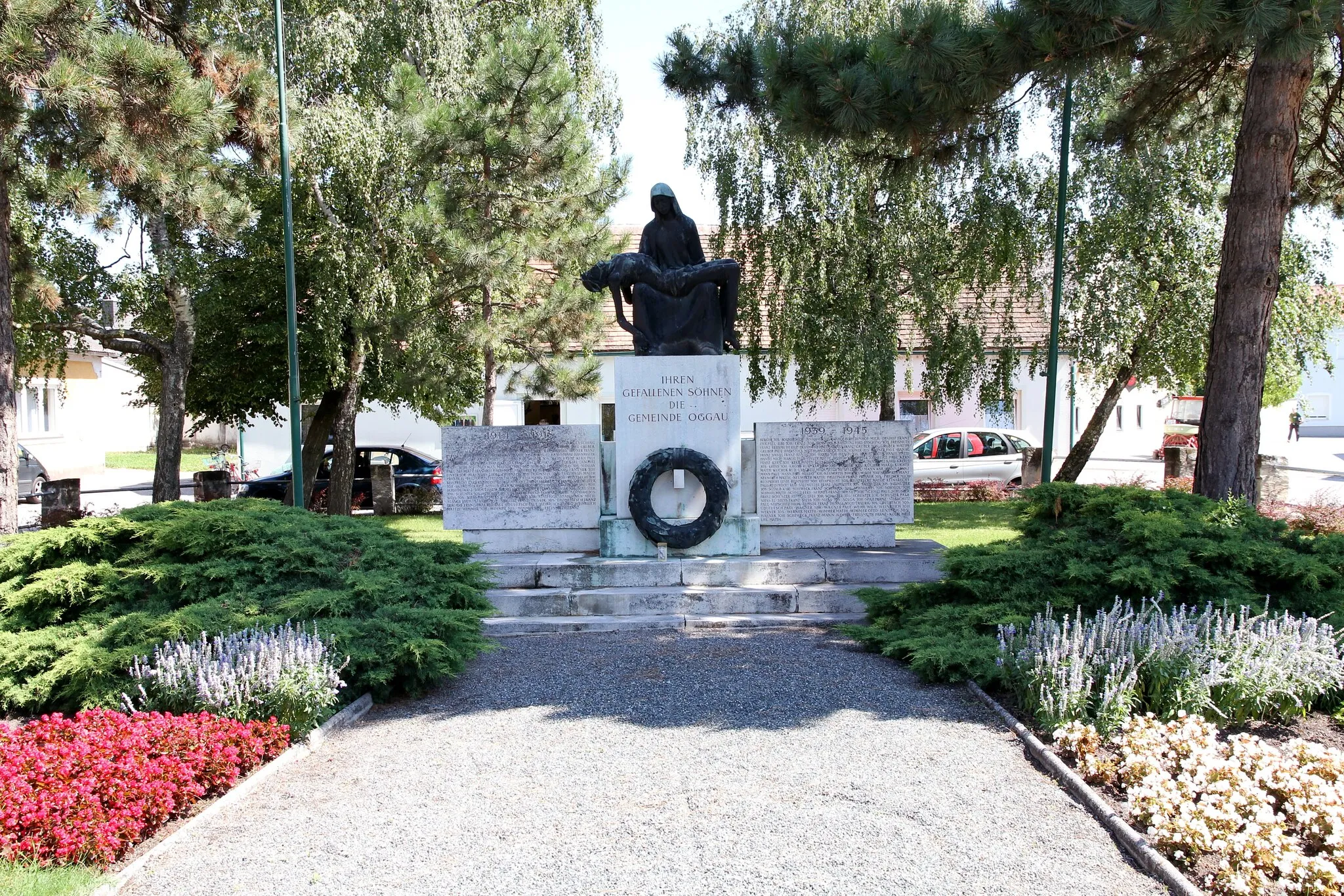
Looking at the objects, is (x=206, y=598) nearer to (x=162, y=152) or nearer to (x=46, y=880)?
(x=46, y=880)

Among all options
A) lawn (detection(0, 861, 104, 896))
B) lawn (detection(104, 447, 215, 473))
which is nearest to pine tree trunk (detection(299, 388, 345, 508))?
lawn (detection(104, 447, 215, 473))

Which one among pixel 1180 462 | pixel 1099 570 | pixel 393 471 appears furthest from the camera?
pixel 393 471

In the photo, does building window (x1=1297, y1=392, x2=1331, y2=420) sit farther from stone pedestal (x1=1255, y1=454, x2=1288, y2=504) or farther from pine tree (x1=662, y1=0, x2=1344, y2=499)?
pine tree (x1=662, y1=0, x2=1344, y2=499)

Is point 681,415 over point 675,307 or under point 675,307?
under

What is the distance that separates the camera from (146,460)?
37344 millimetres

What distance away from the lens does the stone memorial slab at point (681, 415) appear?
9602mm

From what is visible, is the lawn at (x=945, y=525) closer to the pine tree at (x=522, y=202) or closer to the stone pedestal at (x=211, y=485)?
the pine tree at (x=522, y=202)

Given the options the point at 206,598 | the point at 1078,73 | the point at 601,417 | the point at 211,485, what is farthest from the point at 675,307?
the point at 601,417

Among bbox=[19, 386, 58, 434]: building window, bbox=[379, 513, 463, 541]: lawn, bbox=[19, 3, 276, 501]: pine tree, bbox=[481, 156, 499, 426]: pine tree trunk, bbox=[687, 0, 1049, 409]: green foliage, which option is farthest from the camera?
bbox=[19, 386, 58, 434]: building window

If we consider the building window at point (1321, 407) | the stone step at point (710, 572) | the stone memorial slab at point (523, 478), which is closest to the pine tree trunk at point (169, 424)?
the stone memorial slab at point (523, 478)

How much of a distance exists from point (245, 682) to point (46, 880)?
176 centimetres

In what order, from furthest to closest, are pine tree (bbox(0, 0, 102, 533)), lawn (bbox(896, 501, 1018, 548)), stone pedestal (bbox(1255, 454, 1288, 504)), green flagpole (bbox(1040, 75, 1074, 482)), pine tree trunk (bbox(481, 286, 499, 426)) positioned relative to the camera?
stone pedestal (bbox(1255, 454, 1288, 504)) → pine tree trunk (bbox(481, 286, 499, 426)) → green flagpole (bbox(1040, 75, 1074, 482)) → lawn (bbox(896, 501, 1018, 548)) → pine tree (bbox(0, 0, 102, 533))

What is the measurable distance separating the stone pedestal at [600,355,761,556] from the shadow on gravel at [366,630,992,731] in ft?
6.18

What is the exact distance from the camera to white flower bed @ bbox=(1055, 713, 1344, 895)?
356cm
